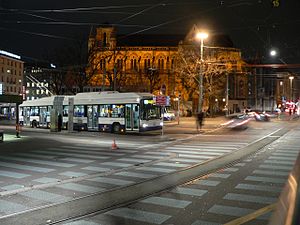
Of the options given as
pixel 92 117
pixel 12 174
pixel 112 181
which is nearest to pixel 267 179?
pixel 112 181

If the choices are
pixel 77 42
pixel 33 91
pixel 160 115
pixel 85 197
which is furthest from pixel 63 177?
pixel 33 91

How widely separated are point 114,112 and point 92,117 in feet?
10.4

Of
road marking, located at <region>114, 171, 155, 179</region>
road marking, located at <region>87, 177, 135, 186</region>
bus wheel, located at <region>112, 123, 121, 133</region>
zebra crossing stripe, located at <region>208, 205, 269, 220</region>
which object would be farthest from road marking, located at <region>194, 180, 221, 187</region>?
bus wheel, located at <region>112, 123, 121, 133</region>

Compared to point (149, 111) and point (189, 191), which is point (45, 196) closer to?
point (189, 191)

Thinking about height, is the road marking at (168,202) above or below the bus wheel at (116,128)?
below

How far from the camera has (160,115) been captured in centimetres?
3394

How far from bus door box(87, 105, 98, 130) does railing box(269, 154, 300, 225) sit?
3424 cm

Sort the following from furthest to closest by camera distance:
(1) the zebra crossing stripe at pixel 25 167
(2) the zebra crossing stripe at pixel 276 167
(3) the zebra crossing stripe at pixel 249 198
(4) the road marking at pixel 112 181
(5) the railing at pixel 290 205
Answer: (2) the zebra crossing stripe at pixel 276 167, (1) the zebra crossing stripe at pixel 25 167, (4) the road marking at pixel 112 181, (3) the zebra crossing stripe at pixel 249 198, (5) the railing at pixel 290 205

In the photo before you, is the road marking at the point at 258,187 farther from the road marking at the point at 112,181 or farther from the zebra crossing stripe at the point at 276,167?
the zebra crossing stripe at the point at 276,167

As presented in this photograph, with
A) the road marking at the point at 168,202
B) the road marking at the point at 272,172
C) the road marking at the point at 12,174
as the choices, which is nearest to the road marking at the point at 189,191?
the road marking at the point at 168,202

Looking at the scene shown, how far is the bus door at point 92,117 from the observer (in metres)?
35.9

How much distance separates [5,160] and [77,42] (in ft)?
150

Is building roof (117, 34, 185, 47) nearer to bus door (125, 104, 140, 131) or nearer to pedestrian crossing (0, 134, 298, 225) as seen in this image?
bus door (125, 104, 140, 131)

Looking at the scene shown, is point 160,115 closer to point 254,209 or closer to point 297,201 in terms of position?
point 254,209
